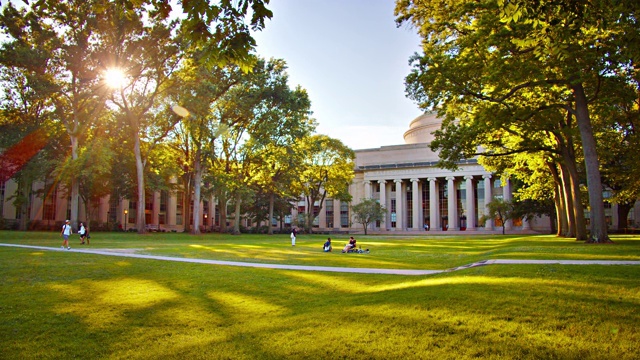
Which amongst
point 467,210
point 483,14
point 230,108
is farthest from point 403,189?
point 483,14

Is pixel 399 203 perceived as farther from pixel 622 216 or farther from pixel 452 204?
pixel 622 216

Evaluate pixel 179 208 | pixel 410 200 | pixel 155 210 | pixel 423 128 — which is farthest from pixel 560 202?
pixel 179 208

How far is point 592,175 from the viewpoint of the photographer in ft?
75.9

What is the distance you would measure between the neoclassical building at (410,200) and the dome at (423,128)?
13 cm

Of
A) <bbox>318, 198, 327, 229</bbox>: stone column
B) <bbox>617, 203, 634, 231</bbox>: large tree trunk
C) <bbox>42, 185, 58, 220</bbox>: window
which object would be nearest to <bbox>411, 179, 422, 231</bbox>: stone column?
<bbox>318, 198, 327, 229</bbox>: stone column

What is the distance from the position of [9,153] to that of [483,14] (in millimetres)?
49721

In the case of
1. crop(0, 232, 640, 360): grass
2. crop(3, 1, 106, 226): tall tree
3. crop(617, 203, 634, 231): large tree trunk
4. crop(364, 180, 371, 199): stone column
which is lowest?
crop(0, 232, 640, 360): grass

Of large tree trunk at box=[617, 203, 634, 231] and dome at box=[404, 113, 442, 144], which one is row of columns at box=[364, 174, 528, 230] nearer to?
dome at box=[404, 113, 442, 144]

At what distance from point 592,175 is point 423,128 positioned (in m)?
79.0

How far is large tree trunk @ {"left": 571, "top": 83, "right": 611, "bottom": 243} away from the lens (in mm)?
22969

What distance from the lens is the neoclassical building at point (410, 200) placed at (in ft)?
266

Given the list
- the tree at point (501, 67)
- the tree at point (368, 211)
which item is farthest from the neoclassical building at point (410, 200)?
the tree at point (501, 67)

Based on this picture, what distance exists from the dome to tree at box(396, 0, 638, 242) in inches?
2794

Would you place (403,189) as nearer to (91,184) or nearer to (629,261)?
(91,184)
